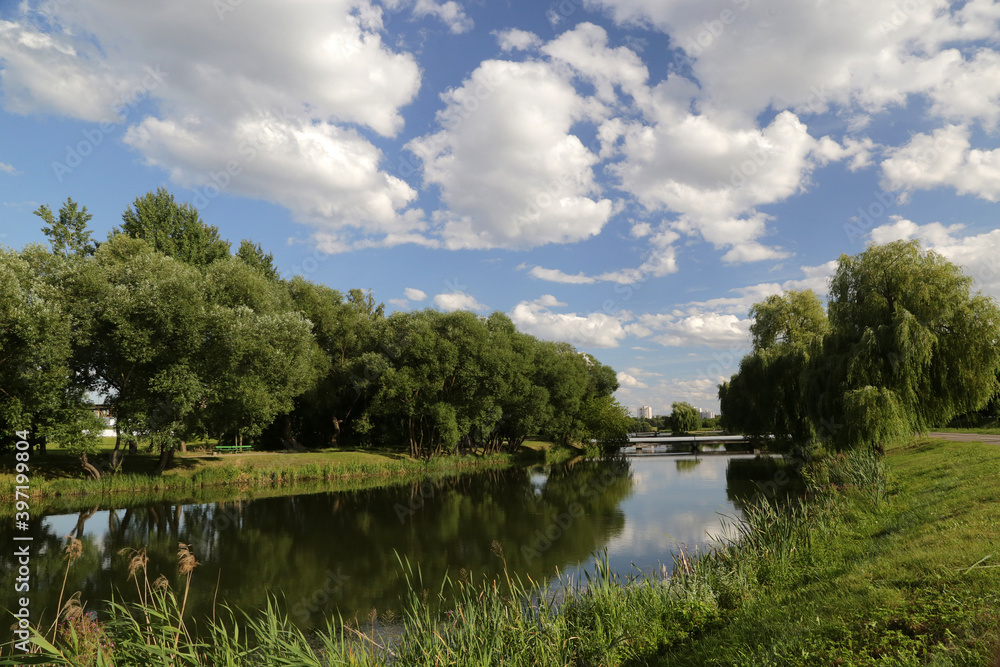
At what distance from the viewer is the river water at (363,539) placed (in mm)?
11906

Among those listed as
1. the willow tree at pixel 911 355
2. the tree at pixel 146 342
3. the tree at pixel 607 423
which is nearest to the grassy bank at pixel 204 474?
the tree at pixel 146 342

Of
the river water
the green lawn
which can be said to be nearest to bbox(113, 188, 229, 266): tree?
the river water

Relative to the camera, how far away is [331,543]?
651 inches

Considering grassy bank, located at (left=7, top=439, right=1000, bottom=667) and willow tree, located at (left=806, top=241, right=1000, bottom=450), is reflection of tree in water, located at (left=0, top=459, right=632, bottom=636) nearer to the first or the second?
grassy bank, located at (left=7, top=439, right=1000, bottom=667)

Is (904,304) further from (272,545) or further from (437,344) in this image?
(437,344)

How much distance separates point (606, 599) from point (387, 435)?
4218cm

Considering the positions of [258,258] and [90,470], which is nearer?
[90,470]

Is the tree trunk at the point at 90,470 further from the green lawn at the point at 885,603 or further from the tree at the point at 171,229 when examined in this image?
the green lawn at the point at 885,603

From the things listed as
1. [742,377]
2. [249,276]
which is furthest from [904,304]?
[249,276]

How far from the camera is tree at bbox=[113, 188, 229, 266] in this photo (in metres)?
38.8

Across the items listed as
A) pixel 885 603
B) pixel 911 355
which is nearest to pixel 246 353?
pixel 885 603

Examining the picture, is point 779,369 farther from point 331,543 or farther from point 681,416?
point 681,416

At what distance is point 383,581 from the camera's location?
12.5m

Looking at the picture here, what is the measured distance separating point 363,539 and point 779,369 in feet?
87.9
